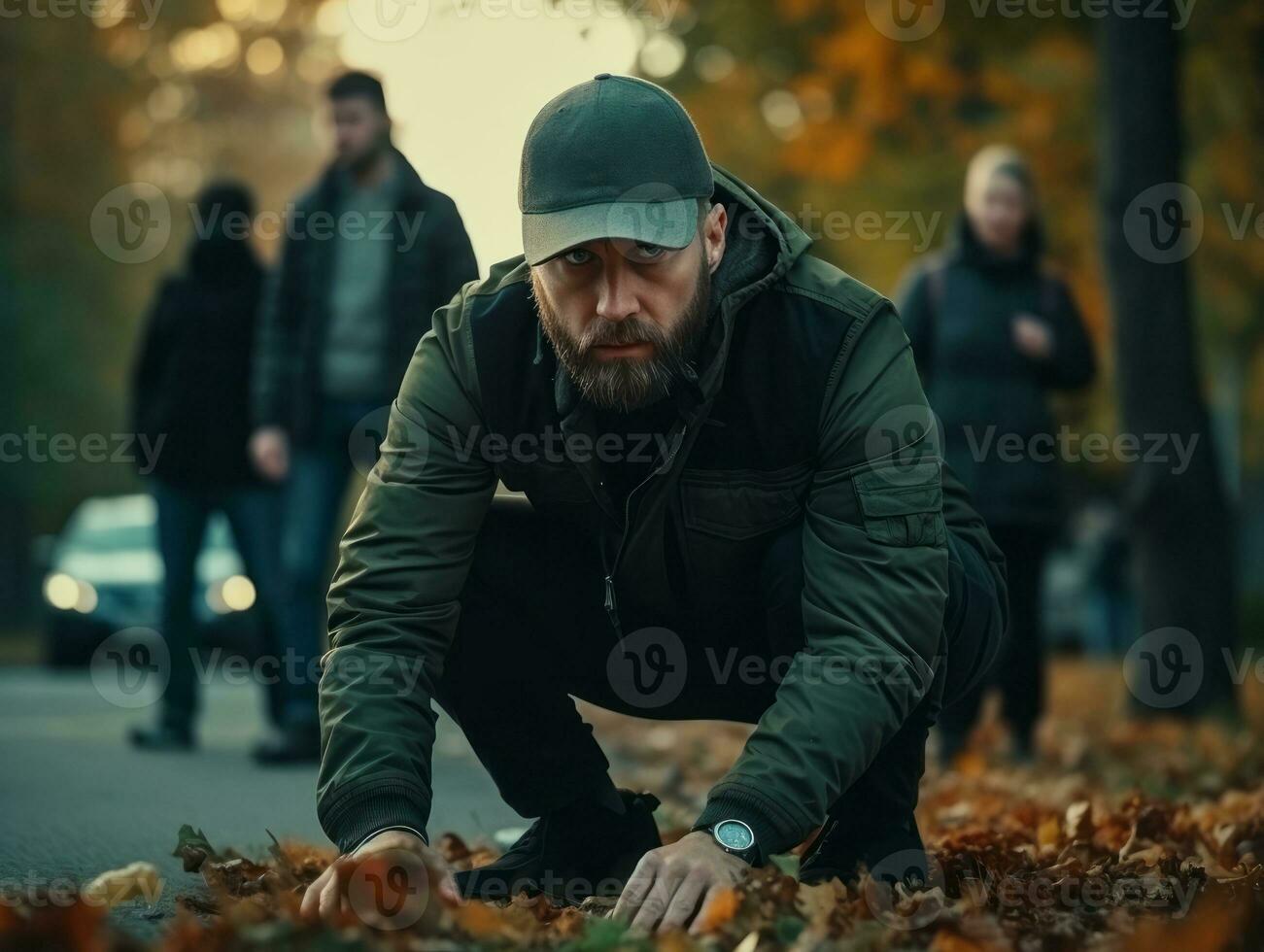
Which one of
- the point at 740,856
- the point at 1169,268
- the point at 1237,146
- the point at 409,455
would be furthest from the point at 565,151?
the point at 1237,146

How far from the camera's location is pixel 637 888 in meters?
3.05

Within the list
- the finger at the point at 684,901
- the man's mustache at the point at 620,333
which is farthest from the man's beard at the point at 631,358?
the finger at the point at 684,901

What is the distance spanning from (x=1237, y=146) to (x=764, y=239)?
10136mm

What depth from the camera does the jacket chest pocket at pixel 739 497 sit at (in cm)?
367

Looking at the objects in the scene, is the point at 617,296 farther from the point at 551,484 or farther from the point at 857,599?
the point at 857,599

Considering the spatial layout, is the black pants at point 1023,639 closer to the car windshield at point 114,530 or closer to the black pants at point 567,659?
the black pants at point 567,659

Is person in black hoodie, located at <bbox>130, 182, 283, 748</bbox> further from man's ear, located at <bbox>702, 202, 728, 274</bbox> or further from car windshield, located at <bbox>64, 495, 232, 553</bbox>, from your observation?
car windshield, located at <bbox>64, 495, 232, 553</bbox>

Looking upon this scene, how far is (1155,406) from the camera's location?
30.0 ft

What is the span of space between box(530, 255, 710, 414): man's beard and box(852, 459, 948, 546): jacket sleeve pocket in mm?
398

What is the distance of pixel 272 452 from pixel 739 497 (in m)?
4.00

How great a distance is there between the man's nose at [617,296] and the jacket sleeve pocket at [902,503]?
0.52m

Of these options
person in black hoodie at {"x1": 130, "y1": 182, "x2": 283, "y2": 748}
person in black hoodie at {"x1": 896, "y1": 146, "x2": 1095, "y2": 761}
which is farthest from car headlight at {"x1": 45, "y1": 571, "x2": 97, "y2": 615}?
person in black hoodie at {"x1": 896, "y1": 146, "x2": 1095, "y2": 761}

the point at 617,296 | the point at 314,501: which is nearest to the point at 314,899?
the point at 617,296

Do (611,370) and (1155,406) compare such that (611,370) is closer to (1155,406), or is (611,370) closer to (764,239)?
(764,239)
